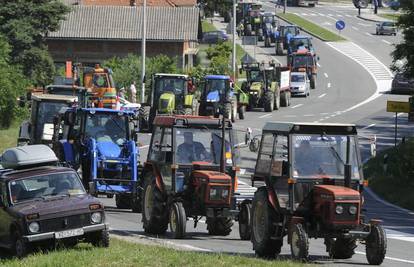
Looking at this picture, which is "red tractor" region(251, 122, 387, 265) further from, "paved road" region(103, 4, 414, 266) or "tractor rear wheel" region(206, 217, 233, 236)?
"tractor rear wheel" region(206, 217, 233, 236)

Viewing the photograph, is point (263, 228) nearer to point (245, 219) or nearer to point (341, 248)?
point (341, 248)

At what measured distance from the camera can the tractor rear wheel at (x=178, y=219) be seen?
21594mm

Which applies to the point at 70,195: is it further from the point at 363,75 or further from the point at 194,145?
the point at 363,75


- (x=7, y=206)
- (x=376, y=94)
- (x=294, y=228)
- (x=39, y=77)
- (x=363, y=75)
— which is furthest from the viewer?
(x=363, y=75)

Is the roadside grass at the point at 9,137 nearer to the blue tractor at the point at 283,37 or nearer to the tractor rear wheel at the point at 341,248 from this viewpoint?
the tractor rear wheel at the point at 341,248

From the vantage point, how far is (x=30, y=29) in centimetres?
6631

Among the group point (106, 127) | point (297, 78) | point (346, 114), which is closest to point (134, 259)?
point (106, 127)

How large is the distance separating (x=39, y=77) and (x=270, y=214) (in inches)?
1953

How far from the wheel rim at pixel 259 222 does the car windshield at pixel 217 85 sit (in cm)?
3422

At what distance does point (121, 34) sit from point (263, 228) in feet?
205

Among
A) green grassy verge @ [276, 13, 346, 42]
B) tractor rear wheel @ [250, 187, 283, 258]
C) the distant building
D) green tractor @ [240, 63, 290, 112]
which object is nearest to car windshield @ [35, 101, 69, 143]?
tractor rear wheel @ [250, 187, 283, 258]

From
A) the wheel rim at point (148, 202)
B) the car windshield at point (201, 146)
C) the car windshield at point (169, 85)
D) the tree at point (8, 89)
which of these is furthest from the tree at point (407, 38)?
the tree at point (8, 89)

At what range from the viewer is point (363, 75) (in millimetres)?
80125

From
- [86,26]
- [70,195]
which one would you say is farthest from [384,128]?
[70,195]
